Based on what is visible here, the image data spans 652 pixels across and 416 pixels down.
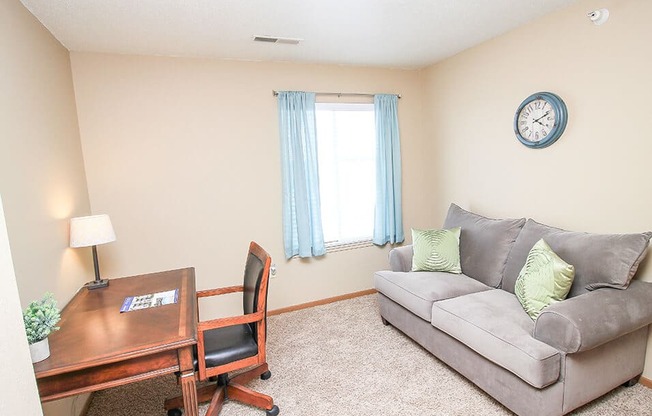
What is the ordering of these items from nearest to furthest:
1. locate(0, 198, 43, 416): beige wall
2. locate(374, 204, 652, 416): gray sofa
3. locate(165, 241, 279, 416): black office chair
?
locate(0, 198, 43, 416): beige wall < locate(374, 204, 652, 416): gray sofa < locate(165, 241, 279, 416): black office chair

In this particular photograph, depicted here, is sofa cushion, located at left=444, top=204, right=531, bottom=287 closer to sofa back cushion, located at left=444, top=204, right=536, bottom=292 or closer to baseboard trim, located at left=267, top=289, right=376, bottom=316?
sofa back cushion, located at left=444, top=204, right=536, bottom=292

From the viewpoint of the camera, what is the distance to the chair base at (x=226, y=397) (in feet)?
6.90

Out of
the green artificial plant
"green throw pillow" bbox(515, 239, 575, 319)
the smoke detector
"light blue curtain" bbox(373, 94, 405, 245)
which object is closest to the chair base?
the green artificial plant

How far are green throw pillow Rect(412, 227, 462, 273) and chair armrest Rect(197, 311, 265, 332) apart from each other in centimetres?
162

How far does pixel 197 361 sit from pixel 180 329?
1.16 ft

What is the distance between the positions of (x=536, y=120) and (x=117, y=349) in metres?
3.13

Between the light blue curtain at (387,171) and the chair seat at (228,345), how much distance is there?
2102mm

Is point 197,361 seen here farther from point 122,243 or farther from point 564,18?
point 564,18

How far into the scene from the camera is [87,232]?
2250mm

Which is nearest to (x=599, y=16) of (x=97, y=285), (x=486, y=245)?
(x=486, y=245)

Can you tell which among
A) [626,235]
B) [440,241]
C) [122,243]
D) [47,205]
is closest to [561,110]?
[626,235]

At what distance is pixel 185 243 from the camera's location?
321cm

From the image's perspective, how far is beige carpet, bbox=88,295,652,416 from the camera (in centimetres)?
212

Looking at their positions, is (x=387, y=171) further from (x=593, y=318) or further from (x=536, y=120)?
(x=593, y=318)
